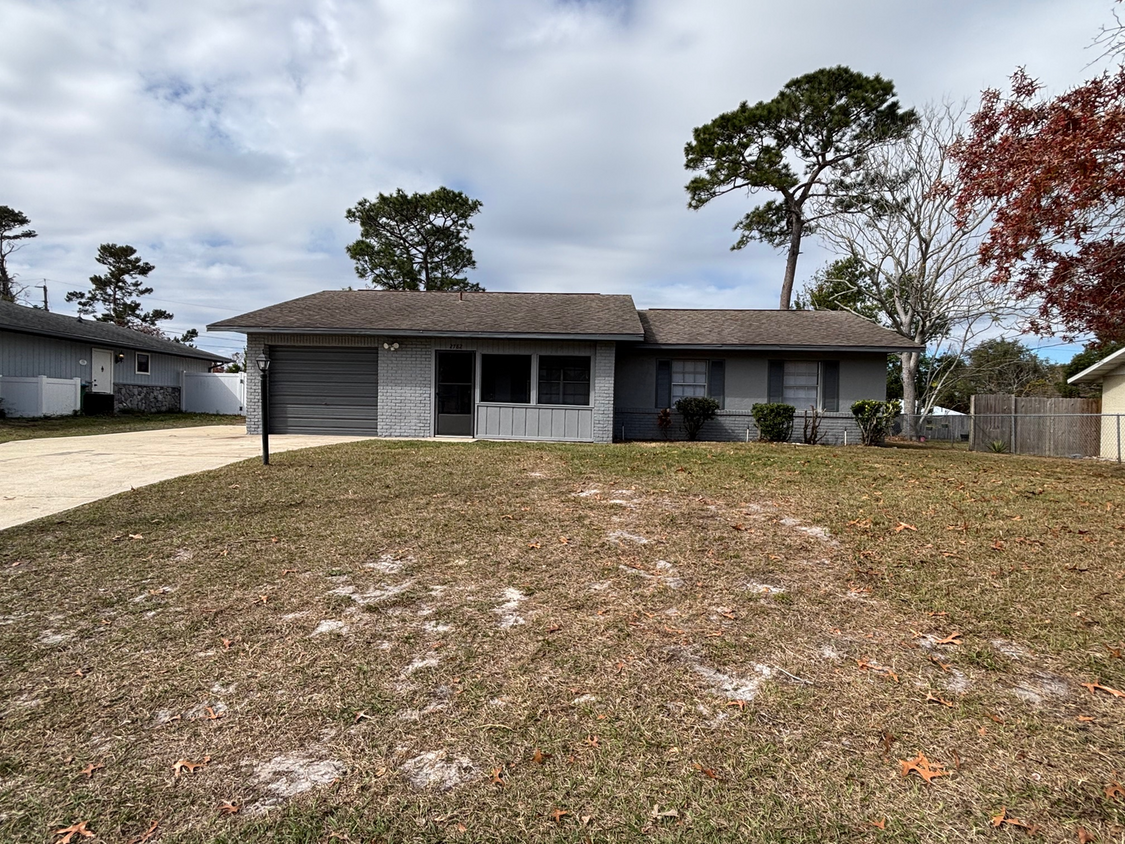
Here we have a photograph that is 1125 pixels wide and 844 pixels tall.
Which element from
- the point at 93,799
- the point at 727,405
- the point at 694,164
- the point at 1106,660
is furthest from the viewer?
the point at 694,164

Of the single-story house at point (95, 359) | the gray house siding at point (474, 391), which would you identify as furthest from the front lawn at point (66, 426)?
the gray house siding at point (474, 391)

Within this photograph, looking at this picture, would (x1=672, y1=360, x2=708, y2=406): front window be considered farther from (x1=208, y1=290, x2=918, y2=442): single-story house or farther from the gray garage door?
the gray garage door

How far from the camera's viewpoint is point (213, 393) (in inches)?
1022

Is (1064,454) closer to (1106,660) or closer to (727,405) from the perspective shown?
(727,405)

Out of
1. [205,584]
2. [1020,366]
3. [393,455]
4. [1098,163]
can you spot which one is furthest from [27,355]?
[1020,366]

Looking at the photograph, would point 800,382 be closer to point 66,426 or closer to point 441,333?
point 441,333

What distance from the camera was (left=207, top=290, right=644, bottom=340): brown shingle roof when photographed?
1363 centimetres

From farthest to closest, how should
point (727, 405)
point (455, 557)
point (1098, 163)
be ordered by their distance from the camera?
point (727, 405) < point (1098, 163) < point (455, 557)

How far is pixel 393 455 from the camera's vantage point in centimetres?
984

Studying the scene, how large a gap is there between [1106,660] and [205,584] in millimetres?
5572

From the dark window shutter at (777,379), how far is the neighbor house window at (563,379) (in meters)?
4.76

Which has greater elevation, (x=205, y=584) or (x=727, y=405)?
(x=727, y=405)

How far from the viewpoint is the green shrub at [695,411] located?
46.9 ft

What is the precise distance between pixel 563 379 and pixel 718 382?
4018mm
